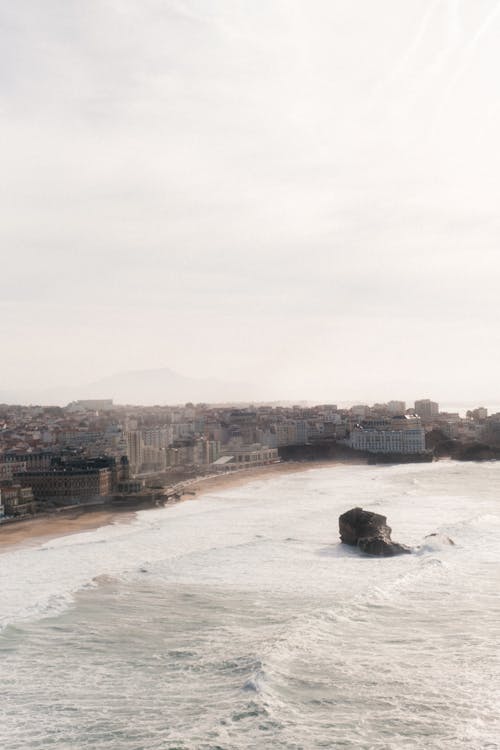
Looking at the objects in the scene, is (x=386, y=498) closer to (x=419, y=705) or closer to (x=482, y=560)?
(x=482, y=560)

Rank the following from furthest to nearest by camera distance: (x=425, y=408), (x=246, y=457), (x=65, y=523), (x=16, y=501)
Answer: (x=425, y=408) < (x=246, y=457) < (x=16, y=501) < (x=65, y=523)

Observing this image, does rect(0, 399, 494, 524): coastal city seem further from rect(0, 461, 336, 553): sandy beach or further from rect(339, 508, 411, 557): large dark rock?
rect(339, 508, 411, 557): large dark rock

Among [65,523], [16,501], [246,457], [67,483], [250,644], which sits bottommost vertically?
[250,644]

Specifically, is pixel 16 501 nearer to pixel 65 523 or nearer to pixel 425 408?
pixel 65 523

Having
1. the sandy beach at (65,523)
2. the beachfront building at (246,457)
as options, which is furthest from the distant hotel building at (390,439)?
the sandy beach at (65,523)

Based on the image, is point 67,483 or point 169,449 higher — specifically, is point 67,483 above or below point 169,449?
below

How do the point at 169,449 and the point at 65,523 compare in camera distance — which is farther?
the point at 169,449

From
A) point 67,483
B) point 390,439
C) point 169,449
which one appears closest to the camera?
point 67,483

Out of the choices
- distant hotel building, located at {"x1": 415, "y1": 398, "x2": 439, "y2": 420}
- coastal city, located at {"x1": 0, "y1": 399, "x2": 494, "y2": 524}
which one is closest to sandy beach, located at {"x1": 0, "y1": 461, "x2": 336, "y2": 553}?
coastal city, located at {"x1": 0, "y1": 399, "x2": 494, "y2": 524}

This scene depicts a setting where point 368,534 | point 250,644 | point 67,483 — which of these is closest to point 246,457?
point 67,483
